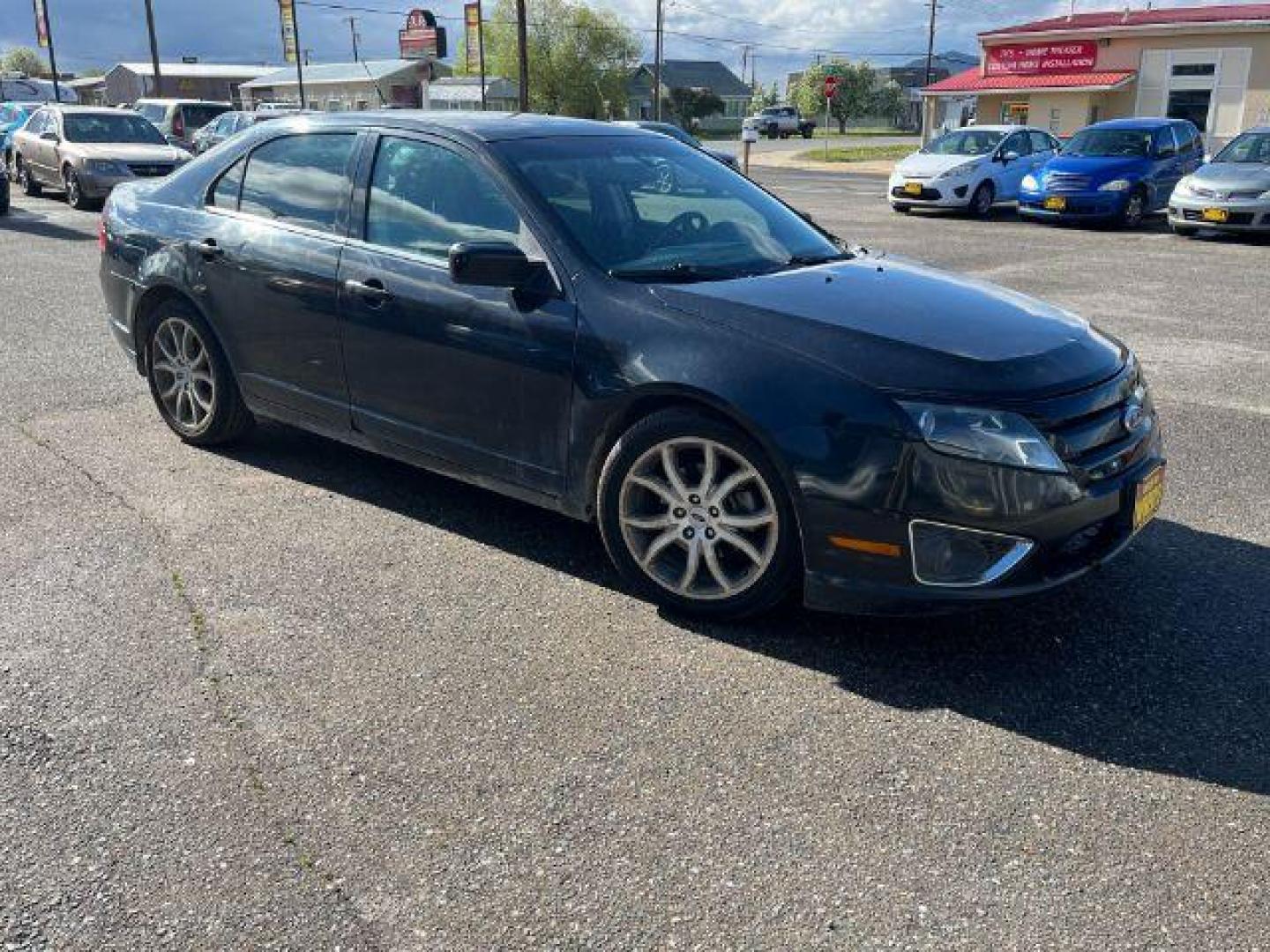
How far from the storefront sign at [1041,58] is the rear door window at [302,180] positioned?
3776 cm

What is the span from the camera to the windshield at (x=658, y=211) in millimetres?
4156

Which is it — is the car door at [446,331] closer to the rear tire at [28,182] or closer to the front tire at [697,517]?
the front tire at [697,517]

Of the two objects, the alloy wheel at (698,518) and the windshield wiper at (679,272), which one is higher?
the windshield wiper at (679,272)

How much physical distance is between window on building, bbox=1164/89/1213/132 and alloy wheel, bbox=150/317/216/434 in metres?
36.5

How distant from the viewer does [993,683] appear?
347 cm

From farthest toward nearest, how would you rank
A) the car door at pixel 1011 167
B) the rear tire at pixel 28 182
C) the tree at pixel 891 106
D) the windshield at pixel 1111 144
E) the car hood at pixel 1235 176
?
1. the tree at pixel 891 106
2. the rear tire at pixel 28 182
3. the car door at pixel 1011 167
4. the windshield at pixel 1111 144
5. the car hood at pixel 1235 176

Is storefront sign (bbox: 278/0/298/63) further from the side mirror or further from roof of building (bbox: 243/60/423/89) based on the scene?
the side mirror

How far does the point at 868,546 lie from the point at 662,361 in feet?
2.92

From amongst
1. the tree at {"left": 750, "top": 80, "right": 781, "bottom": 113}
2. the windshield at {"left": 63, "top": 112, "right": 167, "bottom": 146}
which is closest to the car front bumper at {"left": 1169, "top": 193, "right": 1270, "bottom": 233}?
the windshield at {"left": 63, "top": 112, "right": 167, "bottom": 146}

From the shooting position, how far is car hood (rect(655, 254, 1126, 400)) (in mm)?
3426

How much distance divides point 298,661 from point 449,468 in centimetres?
113


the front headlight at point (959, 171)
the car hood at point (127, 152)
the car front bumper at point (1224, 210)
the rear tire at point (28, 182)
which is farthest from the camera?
the rear tire at point (28, 182)

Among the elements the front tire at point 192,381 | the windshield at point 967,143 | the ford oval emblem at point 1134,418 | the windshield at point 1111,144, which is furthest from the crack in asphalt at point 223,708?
the windshield at point 967,143

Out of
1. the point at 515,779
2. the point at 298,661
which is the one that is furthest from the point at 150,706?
the point at 515,779
